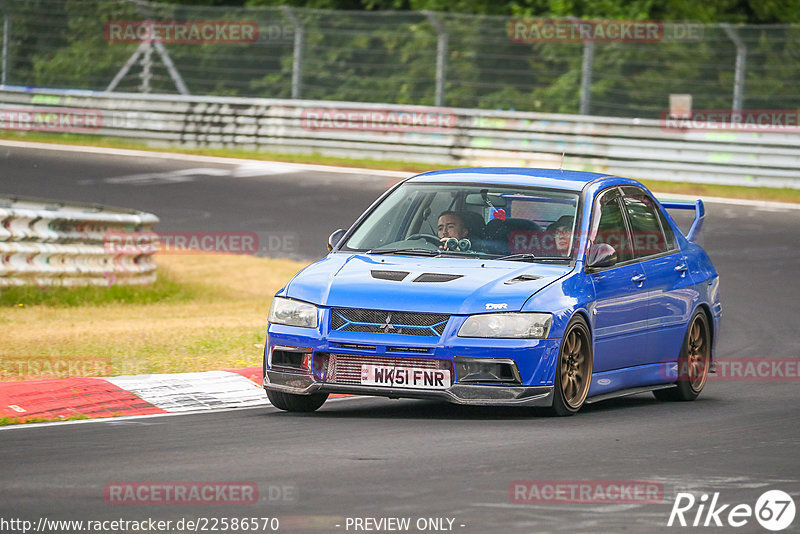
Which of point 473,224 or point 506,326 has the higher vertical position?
point 473,224

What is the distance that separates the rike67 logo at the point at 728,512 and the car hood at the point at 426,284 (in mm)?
2290

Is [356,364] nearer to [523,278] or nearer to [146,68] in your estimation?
[523,278]

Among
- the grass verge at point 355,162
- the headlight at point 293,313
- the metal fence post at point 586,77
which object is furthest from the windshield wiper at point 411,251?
the metal fence post at point 586,77

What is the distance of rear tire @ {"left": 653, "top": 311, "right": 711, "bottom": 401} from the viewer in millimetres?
10750

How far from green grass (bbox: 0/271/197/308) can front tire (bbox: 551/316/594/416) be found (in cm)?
814

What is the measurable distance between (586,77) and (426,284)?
59.0 feet

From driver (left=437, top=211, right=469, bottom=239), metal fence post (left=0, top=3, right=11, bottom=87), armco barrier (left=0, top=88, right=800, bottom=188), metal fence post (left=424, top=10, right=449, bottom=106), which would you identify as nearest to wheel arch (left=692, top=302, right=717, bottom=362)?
driver (left=437, top=211, right=469, bottom=239)

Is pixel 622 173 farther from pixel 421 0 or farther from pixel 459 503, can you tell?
pixel 459 503

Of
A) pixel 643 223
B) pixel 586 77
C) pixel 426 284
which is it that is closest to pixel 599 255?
pixel 643 223

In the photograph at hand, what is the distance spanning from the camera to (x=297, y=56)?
29141 mm

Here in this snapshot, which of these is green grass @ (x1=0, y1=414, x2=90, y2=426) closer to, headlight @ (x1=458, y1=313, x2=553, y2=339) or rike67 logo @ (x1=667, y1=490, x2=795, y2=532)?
headlight @ (x1=458, y1=313, x2=553, y2=339)

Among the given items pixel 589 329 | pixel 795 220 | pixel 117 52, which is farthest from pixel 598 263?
pixel 117 52

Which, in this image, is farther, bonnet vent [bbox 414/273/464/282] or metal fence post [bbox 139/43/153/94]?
metal fence post [bbox 139/43/153/94]

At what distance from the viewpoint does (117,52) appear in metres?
32.2
